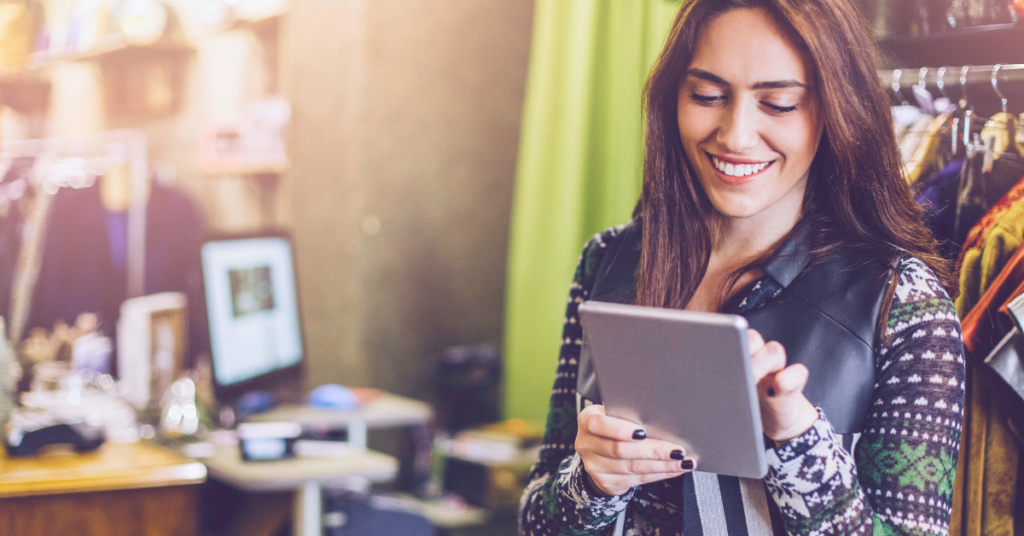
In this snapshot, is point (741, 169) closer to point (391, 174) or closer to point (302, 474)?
point (302, 474)

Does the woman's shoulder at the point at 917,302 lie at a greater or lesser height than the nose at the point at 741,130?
lesser

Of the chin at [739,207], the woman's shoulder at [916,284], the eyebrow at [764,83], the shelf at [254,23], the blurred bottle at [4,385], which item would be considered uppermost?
the shelf at [254,23]

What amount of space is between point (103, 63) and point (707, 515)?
249 centimetres

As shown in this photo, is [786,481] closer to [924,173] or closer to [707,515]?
[707,515]

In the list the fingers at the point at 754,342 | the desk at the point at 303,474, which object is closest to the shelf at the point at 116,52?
the desk at the point at 303,474

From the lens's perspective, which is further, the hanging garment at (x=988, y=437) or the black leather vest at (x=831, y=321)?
the hanging garment at (x=988, y=437)

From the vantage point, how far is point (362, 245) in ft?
9.09

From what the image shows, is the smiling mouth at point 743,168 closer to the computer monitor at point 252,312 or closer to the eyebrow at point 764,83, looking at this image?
the eyebrow at point 764,83

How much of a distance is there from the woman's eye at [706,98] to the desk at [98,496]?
49.7 inches

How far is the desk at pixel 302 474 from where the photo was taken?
5.41 feet

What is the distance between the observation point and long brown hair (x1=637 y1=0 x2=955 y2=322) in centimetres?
89

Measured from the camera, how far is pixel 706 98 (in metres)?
0.96

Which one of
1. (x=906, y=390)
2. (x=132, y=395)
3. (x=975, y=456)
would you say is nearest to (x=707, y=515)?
(x=906, y=390)

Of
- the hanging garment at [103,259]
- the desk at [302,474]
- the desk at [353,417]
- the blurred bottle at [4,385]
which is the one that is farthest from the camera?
the hanging garment at [103,259]
